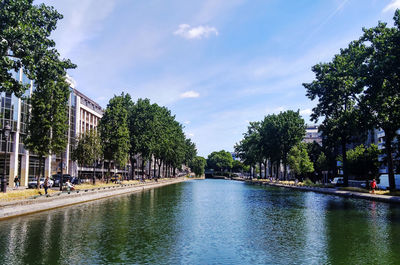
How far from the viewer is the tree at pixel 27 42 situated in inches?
934

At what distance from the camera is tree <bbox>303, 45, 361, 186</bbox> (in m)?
47.9

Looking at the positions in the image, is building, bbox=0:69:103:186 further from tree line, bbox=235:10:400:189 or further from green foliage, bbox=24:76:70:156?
tree line, bbox=235:10:400:189

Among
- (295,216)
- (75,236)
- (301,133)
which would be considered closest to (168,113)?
(301,133)

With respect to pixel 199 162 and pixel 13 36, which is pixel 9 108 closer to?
pixel 13 36

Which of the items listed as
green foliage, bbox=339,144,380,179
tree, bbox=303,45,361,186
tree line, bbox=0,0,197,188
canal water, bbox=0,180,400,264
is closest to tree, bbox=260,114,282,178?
green foliage, bbox=339,144,380,179

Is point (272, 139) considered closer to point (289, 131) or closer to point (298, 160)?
point (289, 131)

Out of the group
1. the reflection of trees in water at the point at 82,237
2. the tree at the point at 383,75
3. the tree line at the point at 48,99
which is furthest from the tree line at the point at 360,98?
Answer: the tree line at the point at 48,99

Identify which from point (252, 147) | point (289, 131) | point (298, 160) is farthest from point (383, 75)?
point (252, 147)

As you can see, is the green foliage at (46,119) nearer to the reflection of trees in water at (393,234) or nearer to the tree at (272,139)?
the reflection of trees in water at (393,234)

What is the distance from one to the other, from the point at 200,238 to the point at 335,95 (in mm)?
39779

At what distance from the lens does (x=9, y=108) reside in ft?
183

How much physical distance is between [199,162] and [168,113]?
91.2m

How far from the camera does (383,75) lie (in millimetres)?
34531

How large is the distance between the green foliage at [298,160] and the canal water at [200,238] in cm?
7289
